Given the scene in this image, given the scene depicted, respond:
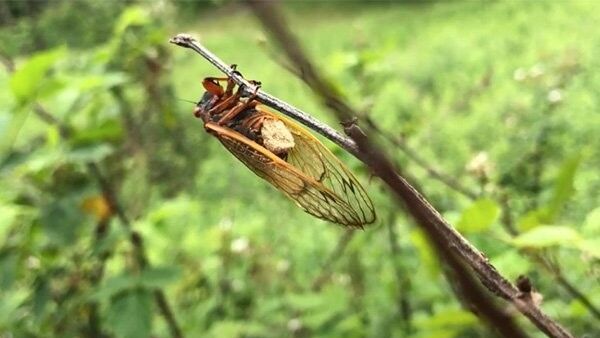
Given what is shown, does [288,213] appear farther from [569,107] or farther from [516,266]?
[516,266]

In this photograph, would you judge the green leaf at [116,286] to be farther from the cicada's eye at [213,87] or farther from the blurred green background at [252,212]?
the cicada's eye at [213,87]

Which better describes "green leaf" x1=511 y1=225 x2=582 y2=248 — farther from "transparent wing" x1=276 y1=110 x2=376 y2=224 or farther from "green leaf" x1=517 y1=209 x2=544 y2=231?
"transparent wing" x1=276 y1=110 x2=376 y2=224

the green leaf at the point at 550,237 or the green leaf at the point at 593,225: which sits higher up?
the green leaf at the point at 593,225

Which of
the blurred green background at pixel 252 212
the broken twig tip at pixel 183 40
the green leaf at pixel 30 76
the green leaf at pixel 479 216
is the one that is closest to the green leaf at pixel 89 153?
the blurred green background at pixel 252 212

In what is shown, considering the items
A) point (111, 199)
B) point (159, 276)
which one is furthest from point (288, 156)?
point (111, 199)

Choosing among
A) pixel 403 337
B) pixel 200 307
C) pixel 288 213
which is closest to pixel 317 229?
pixel 288 213

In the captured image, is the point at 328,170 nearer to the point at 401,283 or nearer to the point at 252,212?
the point at 401,283
